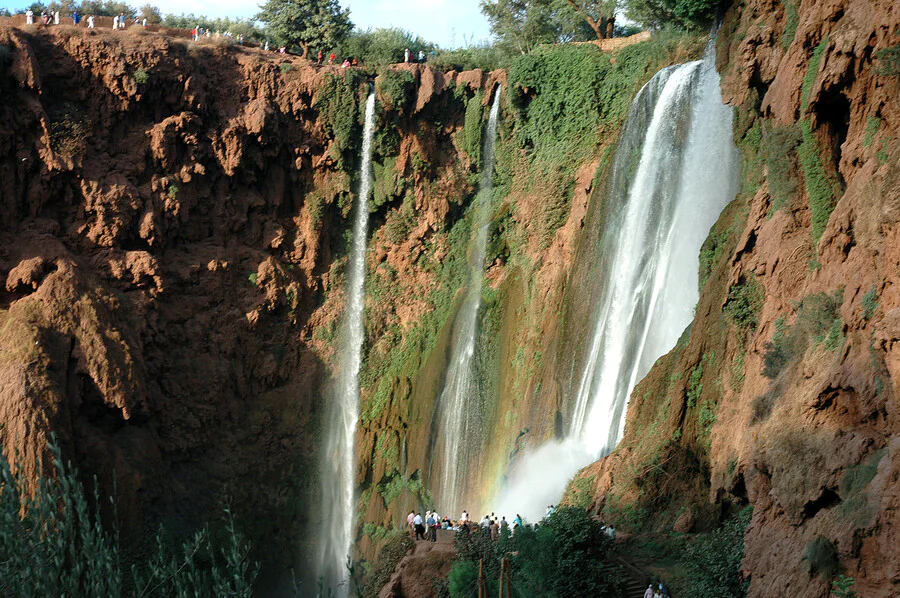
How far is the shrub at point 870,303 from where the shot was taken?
623 inches

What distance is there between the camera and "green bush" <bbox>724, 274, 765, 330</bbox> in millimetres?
21797

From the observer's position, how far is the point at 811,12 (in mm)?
20250

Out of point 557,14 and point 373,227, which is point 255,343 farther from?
point 557,14

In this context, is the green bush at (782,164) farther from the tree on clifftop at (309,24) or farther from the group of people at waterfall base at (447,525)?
the tree on clifftop at (309,24)

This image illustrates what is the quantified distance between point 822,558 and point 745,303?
8108 millimetres

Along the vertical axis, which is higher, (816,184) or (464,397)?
(816,184)

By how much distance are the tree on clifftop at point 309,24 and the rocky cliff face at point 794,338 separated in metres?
22.5

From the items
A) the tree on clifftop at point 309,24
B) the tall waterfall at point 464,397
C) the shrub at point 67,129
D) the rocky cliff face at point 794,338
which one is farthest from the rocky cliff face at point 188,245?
the rocky cliff face at point 794,338

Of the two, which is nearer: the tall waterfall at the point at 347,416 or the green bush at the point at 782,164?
the green bush at the point at 782,164

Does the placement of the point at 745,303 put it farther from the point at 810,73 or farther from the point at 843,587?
the point at 843,587

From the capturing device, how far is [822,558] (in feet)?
49.2

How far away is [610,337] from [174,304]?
653 inches

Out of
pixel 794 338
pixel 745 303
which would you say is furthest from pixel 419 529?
pixel 794 338

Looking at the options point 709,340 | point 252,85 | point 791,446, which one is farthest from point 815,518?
point 252,85
